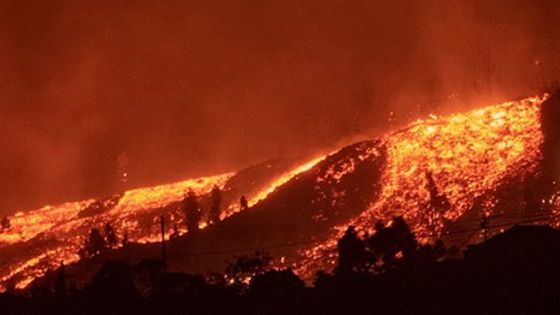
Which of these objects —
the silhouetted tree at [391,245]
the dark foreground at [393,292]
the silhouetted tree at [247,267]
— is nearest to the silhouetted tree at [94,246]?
the silhouetted tree at [247,267]

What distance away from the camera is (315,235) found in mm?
190250

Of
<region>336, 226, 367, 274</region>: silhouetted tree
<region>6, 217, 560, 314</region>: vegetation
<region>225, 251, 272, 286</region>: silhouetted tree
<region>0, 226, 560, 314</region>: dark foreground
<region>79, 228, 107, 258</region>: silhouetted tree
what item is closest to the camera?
<region>0, 226, 560, 314</region>: dark foreground

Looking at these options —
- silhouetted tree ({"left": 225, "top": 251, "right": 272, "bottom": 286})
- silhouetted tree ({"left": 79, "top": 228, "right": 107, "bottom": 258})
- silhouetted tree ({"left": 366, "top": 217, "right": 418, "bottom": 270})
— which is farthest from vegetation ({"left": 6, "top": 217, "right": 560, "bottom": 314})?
silhouetted tree ({"left": 79, "top": 228, "right": 107, "bottom": 258})

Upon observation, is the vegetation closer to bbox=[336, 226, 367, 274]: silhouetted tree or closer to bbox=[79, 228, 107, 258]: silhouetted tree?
bbox=[336, 226, 367, 274]: silhouetted tree

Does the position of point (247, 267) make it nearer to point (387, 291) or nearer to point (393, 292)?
point (387, 291)

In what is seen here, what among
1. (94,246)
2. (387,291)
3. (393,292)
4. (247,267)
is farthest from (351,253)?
(94,246)

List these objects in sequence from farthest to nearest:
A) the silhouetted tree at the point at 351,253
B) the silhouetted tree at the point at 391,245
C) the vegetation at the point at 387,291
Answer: the silhouetted tree at the point at 391,245, the silhouetted tree at the point at 351,253, the vegetation at the point at 387,291

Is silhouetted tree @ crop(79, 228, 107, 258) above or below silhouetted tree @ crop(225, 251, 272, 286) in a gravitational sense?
above

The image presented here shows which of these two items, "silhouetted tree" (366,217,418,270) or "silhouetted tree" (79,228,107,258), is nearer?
"silhouetted tree" (366,217,418,270)

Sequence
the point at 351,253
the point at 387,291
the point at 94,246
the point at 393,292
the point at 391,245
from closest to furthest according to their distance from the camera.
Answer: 1. the point at 393,292
2. the point at 387,291
3. the point at 351,253
4. the point at 391,245
5. the point at 94,246

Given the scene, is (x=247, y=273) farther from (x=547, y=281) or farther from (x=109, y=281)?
(x=547, y=281)

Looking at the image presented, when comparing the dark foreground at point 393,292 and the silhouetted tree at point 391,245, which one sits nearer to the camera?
the dark foreground at point 393,292

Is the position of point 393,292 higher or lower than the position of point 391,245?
lower

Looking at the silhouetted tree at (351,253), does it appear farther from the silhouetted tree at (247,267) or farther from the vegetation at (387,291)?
the silhouetted tree at (247,267)
